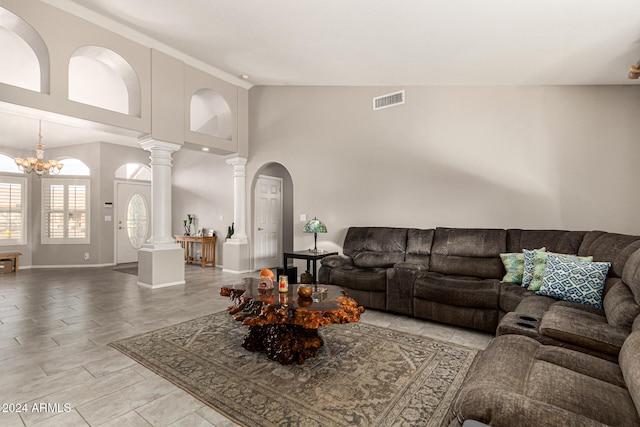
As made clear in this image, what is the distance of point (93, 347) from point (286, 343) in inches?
69.1

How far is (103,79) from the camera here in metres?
5.38

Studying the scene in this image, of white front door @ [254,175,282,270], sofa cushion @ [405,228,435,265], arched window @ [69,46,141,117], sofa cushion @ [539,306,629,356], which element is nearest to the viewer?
sofa cushion @ [539,306,629,356]

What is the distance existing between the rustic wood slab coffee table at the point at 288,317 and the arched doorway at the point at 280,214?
370 centimetres

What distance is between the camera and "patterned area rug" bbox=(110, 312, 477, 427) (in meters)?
1.94

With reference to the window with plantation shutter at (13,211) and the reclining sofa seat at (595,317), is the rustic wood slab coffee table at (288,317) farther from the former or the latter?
the window with plantation shutter at (13,211)

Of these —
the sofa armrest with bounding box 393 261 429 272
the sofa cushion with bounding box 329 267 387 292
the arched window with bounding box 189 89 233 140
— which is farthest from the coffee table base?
the arched window with bounding box 189 89 233 140

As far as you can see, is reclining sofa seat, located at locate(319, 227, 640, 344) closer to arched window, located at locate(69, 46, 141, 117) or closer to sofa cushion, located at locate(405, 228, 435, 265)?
sofa cushion, located at locate(405, 228, 435, 265)

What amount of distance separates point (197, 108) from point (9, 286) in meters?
4.53

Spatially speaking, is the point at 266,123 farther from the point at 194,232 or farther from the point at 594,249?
the point at 594,249

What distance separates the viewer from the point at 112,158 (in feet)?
25.8

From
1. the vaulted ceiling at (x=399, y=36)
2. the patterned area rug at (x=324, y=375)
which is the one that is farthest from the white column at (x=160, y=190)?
the patterned area rug at (x=324, y=375)

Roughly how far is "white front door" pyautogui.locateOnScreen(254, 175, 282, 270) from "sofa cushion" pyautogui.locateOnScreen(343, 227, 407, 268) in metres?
2.52

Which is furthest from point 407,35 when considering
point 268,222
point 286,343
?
point 268,222

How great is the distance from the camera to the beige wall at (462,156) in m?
3.62
